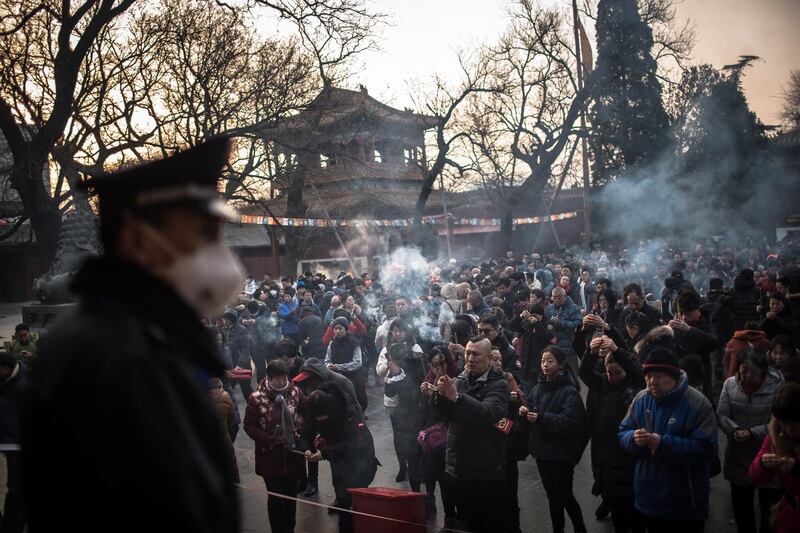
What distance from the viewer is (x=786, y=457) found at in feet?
11.7

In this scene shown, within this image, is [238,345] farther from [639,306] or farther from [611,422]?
[611,422]

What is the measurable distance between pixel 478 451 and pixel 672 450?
134 centimetres

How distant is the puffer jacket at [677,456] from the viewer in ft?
12.9

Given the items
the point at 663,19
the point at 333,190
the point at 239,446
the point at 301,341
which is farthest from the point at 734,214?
the point at 239,446

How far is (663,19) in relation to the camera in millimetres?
28062

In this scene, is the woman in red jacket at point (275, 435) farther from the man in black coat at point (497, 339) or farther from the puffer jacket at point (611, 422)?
the puffer jacket at point (611, 422)

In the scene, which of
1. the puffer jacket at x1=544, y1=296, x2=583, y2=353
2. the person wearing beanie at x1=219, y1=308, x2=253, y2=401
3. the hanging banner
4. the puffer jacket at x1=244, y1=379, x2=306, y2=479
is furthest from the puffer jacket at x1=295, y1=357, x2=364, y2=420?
the hanging banner

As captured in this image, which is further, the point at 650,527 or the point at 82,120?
the point at 82,120

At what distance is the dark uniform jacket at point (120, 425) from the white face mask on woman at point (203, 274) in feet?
0.16

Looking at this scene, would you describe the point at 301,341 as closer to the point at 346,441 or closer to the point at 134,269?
the point at 346,441

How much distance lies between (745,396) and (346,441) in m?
3.12

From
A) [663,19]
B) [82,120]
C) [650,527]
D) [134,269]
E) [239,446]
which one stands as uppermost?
[663,19]

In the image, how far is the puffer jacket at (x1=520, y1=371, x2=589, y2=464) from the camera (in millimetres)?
4996

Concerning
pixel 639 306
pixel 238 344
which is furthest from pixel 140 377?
pixel 238 344
